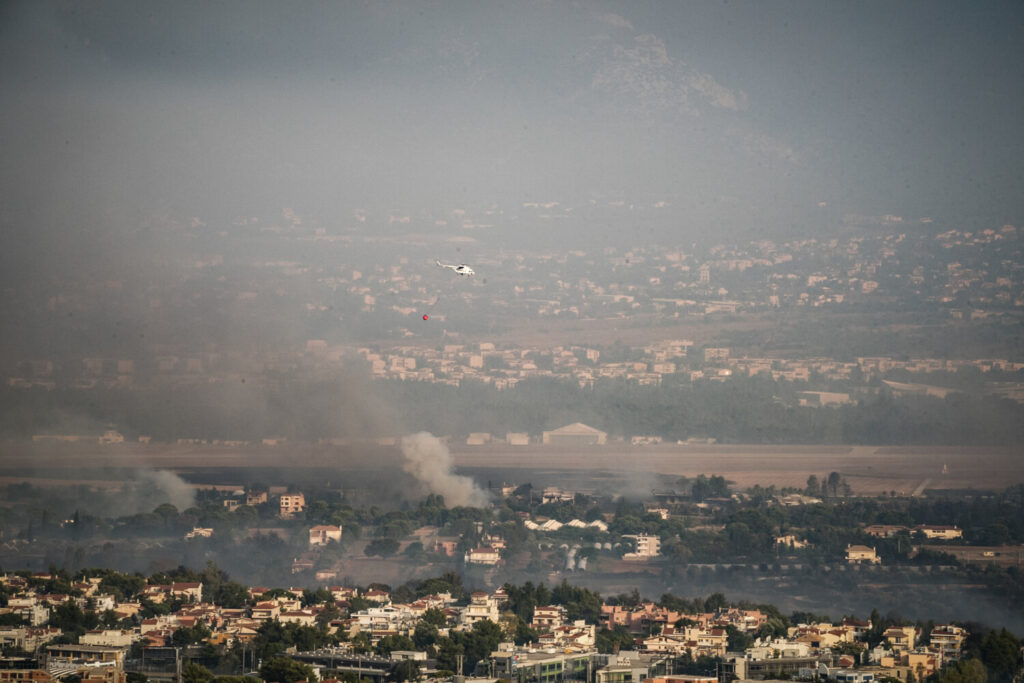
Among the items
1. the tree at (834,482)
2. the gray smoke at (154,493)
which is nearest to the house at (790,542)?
the tree at (834,482)

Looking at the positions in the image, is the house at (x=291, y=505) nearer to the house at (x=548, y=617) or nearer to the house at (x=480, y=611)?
the house at (x=480, y=611)

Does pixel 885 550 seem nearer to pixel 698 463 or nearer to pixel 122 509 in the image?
pixel 698 463

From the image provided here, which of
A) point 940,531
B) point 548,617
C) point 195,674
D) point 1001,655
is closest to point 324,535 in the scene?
point 548,617

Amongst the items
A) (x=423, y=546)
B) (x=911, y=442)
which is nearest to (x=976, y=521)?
(x=911, y=442)

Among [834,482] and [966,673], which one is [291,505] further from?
[966,673]

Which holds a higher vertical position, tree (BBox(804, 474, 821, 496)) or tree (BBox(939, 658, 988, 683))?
tree (BBox(804, 474, 821, 496))

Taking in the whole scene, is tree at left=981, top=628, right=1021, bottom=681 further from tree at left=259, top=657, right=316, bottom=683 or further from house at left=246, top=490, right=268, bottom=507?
house at left=246, top=490, right=268, bottom=507

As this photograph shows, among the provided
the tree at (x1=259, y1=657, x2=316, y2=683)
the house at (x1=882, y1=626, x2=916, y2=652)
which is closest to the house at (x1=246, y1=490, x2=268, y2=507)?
the house at (x1=882, y1=626, x2=916, y2=652)

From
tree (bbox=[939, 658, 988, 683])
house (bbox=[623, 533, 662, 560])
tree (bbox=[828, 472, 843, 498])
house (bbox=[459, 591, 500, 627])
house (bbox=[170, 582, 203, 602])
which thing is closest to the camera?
tree (bbox=[939, 658, 988, 683])
